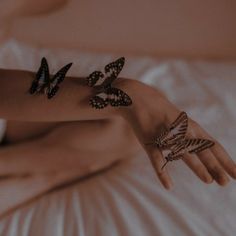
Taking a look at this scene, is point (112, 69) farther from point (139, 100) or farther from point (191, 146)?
point (191, 146)

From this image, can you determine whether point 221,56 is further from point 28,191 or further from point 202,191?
point 28,191

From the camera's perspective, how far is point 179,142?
0.62 m

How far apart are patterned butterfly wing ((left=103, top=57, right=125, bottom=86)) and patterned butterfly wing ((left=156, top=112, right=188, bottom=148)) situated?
110mm

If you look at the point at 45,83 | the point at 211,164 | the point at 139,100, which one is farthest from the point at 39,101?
the point at 211,164

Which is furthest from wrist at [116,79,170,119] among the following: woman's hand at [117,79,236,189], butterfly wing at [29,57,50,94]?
butterfly wing at [29,57,50,94]

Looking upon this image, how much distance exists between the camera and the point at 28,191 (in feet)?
2.47

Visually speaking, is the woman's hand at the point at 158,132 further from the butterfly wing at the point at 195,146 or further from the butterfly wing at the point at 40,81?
the butterfly wing at the point at 40,81

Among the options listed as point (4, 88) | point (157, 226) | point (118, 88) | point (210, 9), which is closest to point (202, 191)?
point (157, 226)

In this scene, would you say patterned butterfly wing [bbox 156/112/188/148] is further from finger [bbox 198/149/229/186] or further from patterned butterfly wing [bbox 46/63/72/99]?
patterned butterfly wing [bbox 46/63/72/99]

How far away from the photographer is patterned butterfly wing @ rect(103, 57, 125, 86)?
26.4 inches

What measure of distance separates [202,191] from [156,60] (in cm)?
37

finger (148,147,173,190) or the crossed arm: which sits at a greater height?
the crossed arm

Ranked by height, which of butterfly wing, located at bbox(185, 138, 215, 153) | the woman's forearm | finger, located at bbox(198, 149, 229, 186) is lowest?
finger, located at bbox(198, 149, 229, 186)

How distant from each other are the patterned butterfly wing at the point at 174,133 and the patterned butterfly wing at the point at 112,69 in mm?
110
